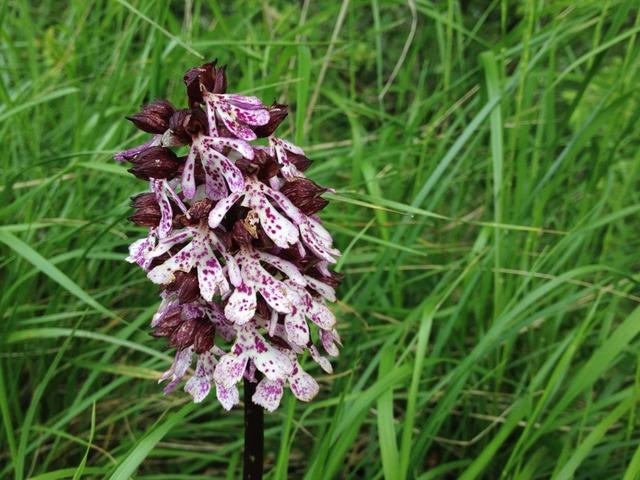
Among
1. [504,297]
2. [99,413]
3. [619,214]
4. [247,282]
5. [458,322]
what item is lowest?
[99,413]

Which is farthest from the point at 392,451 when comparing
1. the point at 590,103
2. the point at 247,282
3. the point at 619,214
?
the point at 590,103

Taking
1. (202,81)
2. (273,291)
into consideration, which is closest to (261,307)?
(273,291)

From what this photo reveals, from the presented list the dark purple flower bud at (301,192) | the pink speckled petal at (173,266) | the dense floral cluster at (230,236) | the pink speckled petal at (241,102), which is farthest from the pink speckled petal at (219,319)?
the pink speckled petal at (241,102)

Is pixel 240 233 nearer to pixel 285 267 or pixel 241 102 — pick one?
pixel 285 267

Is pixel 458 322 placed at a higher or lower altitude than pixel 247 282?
lower

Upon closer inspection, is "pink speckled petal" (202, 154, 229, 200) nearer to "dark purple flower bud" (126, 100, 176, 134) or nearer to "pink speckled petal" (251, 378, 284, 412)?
"dark purple flower bud" (126, 100, 176, 134)

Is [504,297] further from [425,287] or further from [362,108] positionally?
[362,108]

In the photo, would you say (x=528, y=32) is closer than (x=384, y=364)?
No

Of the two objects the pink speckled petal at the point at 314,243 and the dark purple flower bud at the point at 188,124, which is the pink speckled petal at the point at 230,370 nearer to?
the pink speckled petal at the point at 314,243
